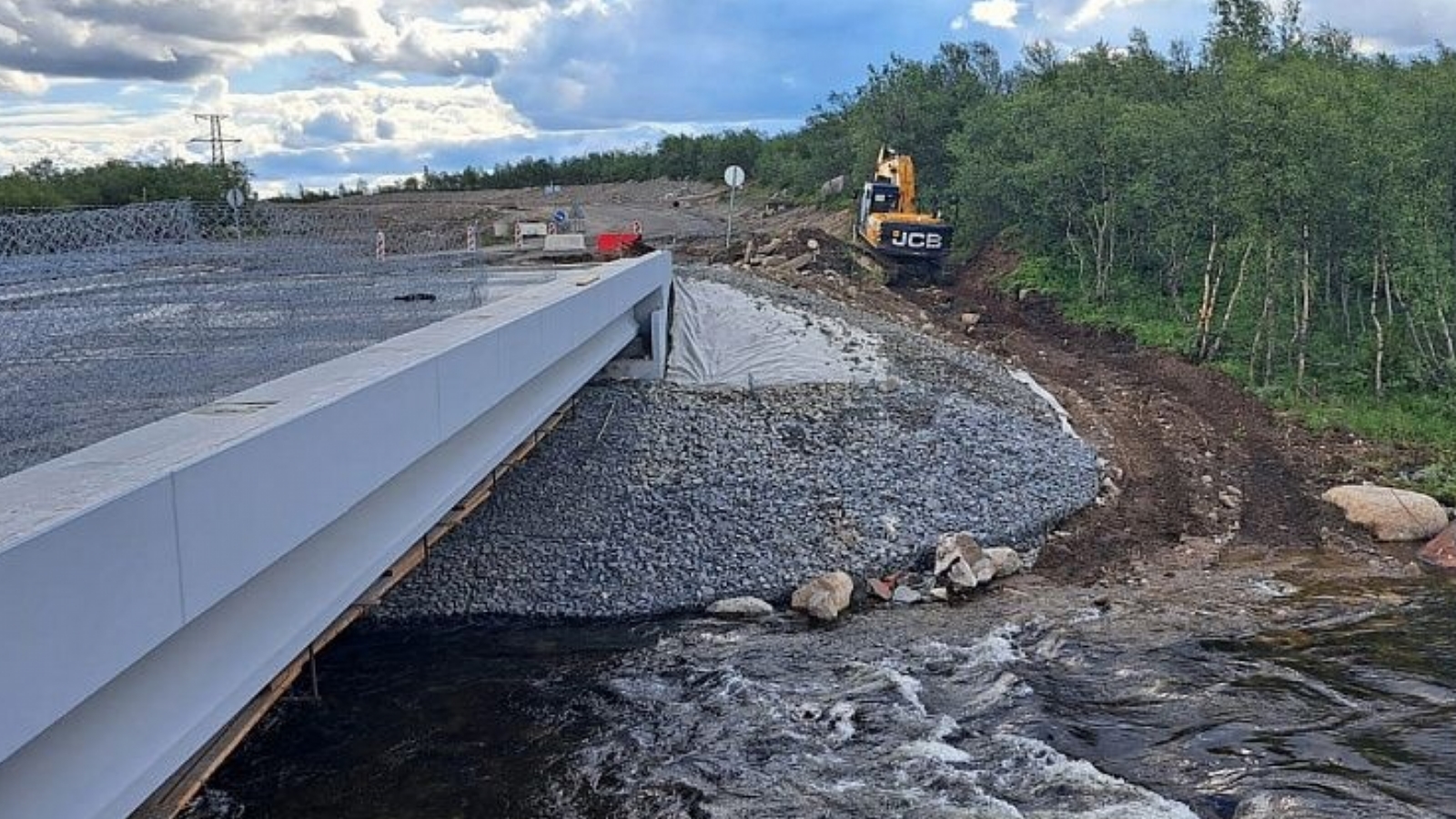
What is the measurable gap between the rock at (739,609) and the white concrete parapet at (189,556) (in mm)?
5851

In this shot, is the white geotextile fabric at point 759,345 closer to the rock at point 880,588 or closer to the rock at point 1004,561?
the rock at point 1004,561

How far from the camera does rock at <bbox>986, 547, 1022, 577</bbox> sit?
16.0 metres

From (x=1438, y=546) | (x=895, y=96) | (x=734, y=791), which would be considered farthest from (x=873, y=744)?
(x=895, y=96)

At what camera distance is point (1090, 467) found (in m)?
20.2

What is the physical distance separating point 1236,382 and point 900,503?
41.1 ft

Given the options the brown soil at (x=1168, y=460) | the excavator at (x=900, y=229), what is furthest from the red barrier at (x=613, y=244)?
the excavator at (x=900, y=229)

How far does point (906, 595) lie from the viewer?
50.1 ft

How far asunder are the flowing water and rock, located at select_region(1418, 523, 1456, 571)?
5.62ft

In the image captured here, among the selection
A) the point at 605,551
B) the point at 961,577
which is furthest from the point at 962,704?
the point at 605,551

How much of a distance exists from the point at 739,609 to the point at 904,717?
12.0 ft

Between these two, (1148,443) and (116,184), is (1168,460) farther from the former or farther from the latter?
(116,184)

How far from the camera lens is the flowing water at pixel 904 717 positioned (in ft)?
32.4

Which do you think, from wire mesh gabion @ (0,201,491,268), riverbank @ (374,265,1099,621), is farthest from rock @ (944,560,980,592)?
wire mesh gabion @ (0,201,491,268)

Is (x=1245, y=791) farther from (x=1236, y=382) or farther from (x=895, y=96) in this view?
(x=895, y=96)
